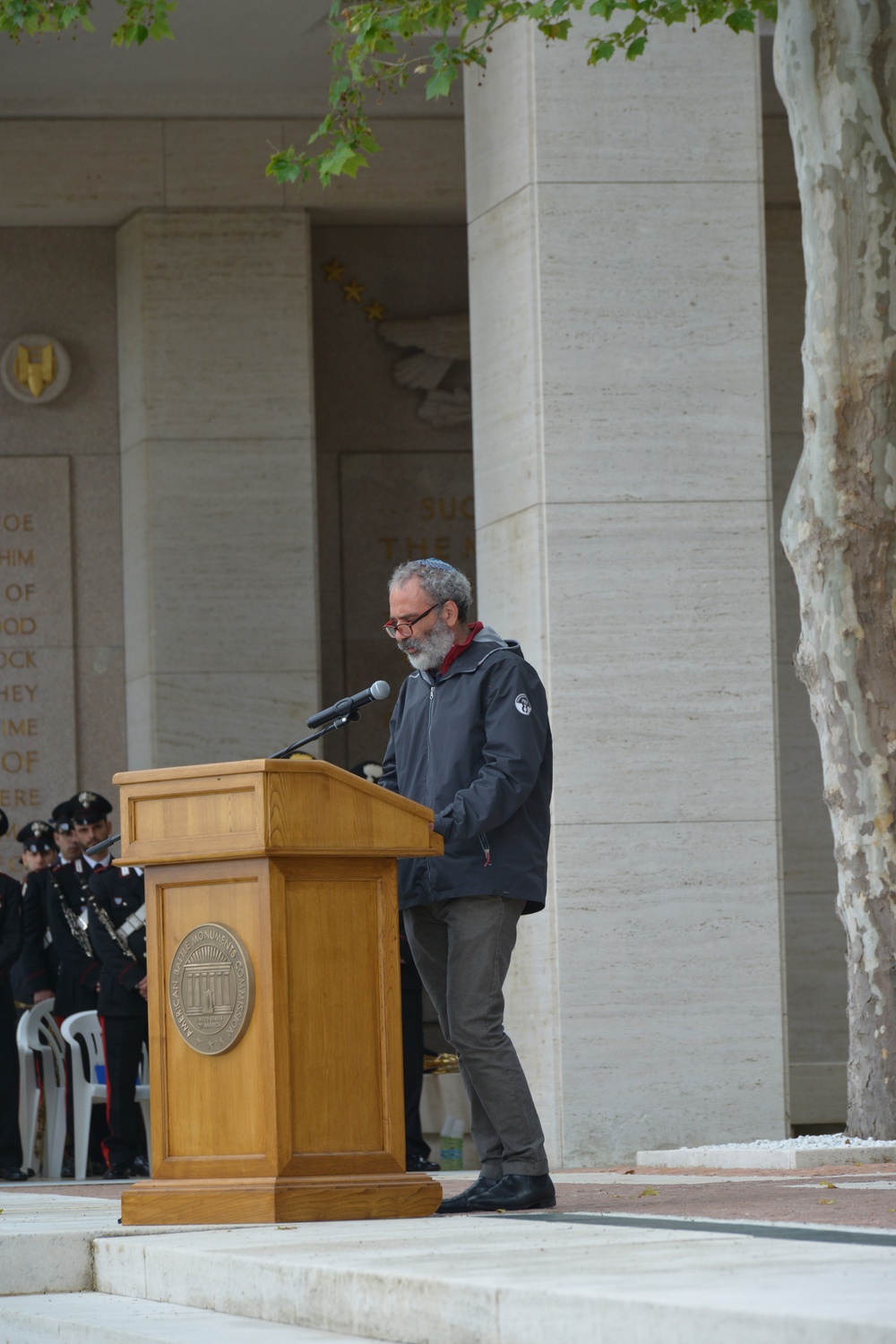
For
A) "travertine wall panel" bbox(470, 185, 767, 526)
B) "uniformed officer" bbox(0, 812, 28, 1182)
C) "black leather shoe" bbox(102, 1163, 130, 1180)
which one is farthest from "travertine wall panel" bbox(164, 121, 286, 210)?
"black leather shoe" bbox(102, 1163, 130, 1180)

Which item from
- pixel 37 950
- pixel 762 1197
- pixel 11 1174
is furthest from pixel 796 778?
pixel 762 1197

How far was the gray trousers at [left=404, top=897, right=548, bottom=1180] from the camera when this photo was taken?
5.66 meters

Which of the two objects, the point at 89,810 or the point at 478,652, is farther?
the point at 89,810

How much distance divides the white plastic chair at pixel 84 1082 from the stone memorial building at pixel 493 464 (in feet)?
8.67

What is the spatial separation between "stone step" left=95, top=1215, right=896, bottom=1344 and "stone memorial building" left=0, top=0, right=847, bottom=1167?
14.8ft

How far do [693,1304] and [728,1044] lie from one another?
21.2ft

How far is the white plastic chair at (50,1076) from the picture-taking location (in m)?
11.5

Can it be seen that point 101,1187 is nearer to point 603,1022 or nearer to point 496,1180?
point 603,1022

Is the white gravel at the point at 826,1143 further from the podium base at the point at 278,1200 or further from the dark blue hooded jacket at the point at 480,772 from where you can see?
the podium base at the point at 278,1200

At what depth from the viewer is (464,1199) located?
5645mm

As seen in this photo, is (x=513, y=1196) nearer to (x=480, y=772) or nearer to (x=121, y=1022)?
(x=480, y=772)

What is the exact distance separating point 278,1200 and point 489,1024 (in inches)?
31.1

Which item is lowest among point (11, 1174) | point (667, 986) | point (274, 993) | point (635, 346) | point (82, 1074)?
point (11, 1174)

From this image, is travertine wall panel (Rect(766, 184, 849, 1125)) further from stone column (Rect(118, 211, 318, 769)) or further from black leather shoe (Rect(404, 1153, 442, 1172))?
black leather shoe (Rect(404, 1153, 442, 1172))
